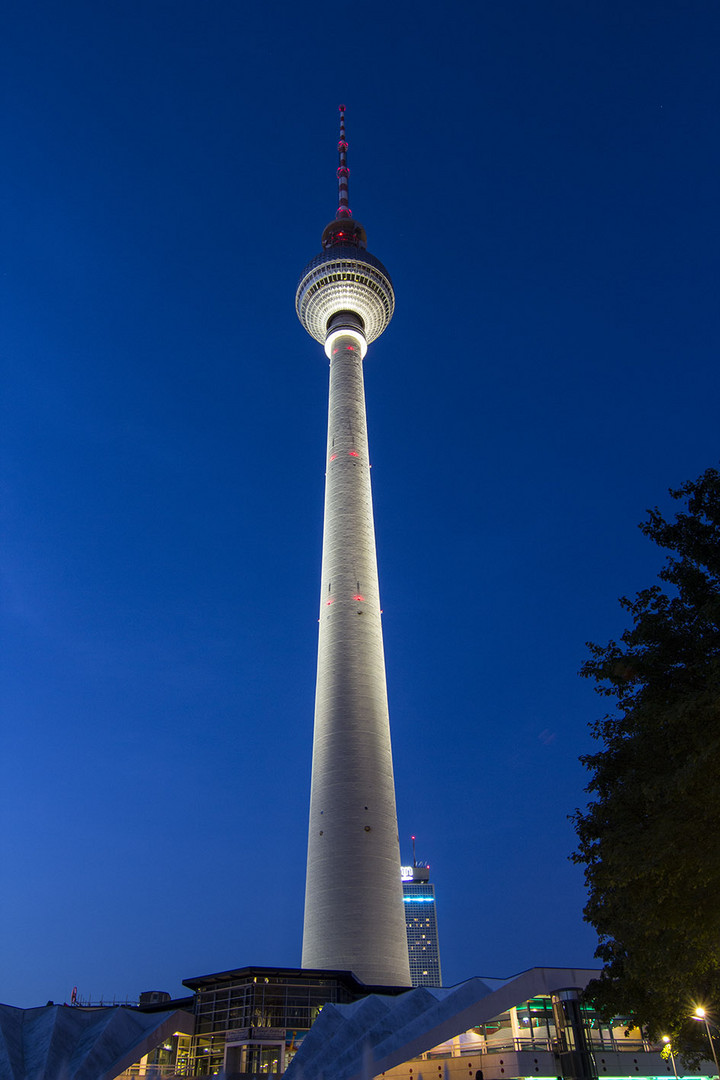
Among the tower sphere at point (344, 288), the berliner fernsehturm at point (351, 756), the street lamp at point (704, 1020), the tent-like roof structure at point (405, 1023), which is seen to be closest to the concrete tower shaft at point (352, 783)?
the berliner fernsehturm at point (351, 756)

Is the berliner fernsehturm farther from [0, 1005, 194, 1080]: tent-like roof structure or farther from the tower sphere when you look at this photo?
[0, 1005, 194, 1080]: tent-like roof structure

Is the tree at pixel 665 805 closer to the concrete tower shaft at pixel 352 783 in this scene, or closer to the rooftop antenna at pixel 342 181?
the concrete tower shaft at pixel 352 783

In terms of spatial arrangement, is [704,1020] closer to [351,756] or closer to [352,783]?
[352,783]

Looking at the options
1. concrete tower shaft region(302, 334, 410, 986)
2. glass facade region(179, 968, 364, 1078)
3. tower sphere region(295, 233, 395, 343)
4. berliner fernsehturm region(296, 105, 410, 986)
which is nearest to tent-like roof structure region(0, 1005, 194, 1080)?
A: glass facade region(179, 968, 364, 1078)

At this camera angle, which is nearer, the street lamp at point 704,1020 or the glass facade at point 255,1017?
the street lamp at point 704,1020

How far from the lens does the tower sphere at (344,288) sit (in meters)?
81.0

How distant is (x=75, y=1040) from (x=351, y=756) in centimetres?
2138

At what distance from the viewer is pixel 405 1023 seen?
33719 millimetres

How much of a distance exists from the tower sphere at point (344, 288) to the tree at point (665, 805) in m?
60.7

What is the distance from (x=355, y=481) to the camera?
219 ft

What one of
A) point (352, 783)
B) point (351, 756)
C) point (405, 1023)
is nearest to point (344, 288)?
point (351, 756)

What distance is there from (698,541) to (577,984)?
732 inches

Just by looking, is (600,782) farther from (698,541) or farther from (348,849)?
(348,849)

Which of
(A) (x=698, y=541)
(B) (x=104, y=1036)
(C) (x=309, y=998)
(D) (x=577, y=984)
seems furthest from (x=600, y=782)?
(B) (x=104, y=1036)
